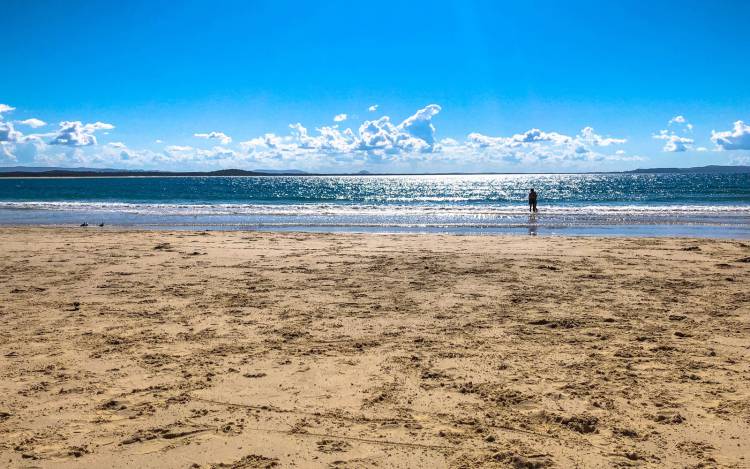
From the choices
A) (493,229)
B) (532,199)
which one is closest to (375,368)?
(493,229)

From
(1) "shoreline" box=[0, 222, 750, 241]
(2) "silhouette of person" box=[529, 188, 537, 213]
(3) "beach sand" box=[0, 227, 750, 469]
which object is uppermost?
(2) "silhouette of person" box=[529, 188, 537, 213]

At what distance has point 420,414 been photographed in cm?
407

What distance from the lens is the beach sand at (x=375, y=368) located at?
3607 mm

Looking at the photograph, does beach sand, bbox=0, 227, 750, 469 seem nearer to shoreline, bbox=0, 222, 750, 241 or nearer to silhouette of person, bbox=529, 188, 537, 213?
shoreline, bbox=0, 222, 750, 241

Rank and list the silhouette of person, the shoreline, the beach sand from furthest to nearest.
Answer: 1. the silhouette of person
2. the shoreline
3. the beach sand

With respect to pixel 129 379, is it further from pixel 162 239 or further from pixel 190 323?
pixel 162 239

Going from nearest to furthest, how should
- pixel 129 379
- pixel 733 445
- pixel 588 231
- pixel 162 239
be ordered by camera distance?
pixel 733 445 → pixel 129 379 → pixel 162 239 → pixel 588 231

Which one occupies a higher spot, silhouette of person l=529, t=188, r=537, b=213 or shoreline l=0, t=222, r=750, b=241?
silhouette of person l=529, t=188, r=537, b=213

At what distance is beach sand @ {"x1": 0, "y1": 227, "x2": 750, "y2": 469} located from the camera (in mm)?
3607

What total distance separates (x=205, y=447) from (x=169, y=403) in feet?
2.65

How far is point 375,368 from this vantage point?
5.01 m

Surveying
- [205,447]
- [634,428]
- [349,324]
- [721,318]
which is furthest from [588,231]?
[205,447]

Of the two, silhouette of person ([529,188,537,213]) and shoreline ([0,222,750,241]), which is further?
silhouette of person ([529,188,537,213])

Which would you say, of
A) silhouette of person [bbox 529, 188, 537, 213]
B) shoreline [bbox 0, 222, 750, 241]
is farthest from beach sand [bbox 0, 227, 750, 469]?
silhouette of person [bbox 529, 188, 537, 213]
